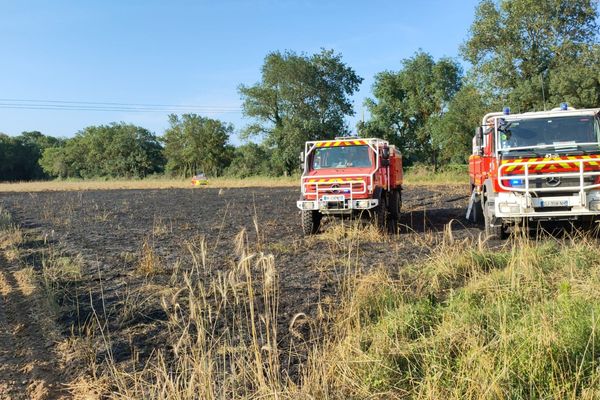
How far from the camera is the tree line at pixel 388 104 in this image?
27.2 metres

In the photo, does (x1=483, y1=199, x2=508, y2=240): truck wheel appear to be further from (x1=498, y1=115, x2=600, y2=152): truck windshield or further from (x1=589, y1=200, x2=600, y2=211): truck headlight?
(x1=589, y1=200, x2=600, y2=211): truck headlight

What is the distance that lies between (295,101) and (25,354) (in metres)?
46.2

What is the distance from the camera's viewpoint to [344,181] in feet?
32.1

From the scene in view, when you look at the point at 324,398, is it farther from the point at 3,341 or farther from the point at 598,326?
the point at 3,341

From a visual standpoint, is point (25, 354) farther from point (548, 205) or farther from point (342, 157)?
point (342, 157)

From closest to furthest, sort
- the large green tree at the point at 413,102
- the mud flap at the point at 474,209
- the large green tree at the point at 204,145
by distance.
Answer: the mud flap at the point at 474,209, the large green tree at the point at 413,102, the large green tree at the point at 204,145

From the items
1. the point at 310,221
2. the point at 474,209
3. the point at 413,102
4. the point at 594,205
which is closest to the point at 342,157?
the point at 310,221

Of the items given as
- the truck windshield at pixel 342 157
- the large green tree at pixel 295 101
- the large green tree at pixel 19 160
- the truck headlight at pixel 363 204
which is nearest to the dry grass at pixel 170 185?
the large green tree at pixel 295 101

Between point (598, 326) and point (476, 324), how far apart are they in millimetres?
763

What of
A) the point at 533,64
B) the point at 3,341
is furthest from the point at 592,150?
the point at 533,64

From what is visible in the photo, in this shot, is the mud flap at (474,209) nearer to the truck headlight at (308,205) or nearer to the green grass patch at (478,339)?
the truck headlight at (308,205)

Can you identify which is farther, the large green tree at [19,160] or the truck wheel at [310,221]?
the large green tree at [19,160]

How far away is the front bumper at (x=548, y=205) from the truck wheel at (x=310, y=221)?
3.57 m

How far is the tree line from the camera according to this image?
27250 millimetres
